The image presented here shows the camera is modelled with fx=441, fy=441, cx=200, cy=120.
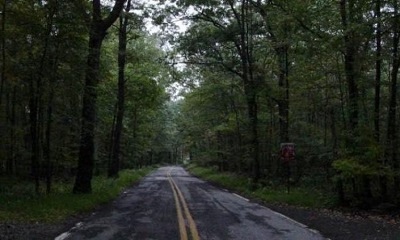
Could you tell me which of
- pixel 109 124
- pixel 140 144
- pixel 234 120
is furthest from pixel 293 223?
pixel 140 144

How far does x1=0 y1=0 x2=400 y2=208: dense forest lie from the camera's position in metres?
13.9

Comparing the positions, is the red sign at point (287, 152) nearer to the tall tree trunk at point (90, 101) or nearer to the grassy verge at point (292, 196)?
the grassy verge at point (292, 196)

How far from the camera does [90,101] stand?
16859 millimetres

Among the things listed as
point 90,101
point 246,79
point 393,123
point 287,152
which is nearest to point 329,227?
point 393,123

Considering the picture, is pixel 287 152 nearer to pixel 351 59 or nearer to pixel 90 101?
pixel 351 59

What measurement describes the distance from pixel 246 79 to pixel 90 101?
36.2 feet

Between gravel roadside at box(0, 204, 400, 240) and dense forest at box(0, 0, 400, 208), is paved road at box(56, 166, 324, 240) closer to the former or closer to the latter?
gravel roadside at box(0, 204, 400, 240)

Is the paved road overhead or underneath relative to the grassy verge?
overhead

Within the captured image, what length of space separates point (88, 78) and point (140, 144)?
3676 centimetres

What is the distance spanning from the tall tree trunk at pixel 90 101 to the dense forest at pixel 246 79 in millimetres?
45

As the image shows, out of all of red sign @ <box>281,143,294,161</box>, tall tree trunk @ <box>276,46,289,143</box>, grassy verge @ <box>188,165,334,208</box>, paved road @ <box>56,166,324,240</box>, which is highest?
tall tree trunk @ <box>276,46,289,143</box>

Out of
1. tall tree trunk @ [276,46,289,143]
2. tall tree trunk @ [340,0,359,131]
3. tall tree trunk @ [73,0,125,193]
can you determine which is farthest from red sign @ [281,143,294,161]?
tall tree trunk @ [73,0,125,193]

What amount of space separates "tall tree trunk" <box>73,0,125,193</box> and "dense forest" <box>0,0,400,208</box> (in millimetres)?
45

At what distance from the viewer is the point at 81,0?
46.0 feet
